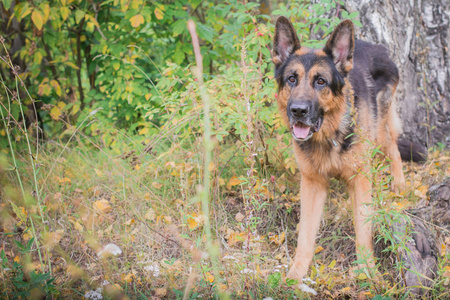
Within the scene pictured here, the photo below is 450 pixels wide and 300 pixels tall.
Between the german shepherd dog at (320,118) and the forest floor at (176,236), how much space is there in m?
0.21

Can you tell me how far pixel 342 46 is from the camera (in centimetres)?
318

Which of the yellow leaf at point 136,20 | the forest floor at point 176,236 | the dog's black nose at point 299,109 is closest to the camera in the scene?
the forest floor at point 176,236

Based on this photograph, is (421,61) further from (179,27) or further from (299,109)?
(179,27)

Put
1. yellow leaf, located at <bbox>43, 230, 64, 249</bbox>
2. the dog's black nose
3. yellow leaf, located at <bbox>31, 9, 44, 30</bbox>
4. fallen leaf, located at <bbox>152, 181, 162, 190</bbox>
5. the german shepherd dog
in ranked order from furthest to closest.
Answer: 1. yellow leaf, located at <bbox>31, 9, 44, 30</bbox>
2. fallen leaf, located at <bbox>152, 181, 162, 190</bbox>
3. the german shepherd dog
4. the dog's black nose
5. yellow leaf, located at <bbox>43, 230, 64, 249</bbox>

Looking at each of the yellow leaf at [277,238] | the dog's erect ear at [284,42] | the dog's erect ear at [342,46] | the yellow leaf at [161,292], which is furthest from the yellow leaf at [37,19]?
the yellow leaf at [277,238]

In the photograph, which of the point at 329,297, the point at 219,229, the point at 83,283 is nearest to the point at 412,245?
the point at 329,297

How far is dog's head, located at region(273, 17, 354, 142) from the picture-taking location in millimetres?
3038

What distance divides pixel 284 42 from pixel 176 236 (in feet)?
6.14

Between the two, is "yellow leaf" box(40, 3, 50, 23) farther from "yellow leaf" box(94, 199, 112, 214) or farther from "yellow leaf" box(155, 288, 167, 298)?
"yellow leaf" box(155, 288, 167, 298)

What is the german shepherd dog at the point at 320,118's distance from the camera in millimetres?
3057

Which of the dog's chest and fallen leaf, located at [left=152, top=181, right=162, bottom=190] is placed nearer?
the dog's chest

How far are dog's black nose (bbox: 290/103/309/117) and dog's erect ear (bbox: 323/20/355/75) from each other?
55 cm

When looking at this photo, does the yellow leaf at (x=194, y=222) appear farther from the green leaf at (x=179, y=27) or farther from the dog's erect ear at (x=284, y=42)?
the green leaf at (x=179, y=27)

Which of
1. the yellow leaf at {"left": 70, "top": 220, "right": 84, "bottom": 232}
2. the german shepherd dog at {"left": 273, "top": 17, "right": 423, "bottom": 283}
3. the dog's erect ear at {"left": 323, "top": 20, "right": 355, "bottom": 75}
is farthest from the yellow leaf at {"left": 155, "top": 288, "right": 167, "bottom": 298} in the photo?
the dog's erect ear at {"left": 323, "top": 20, "right": 355, "bottom": 75}
